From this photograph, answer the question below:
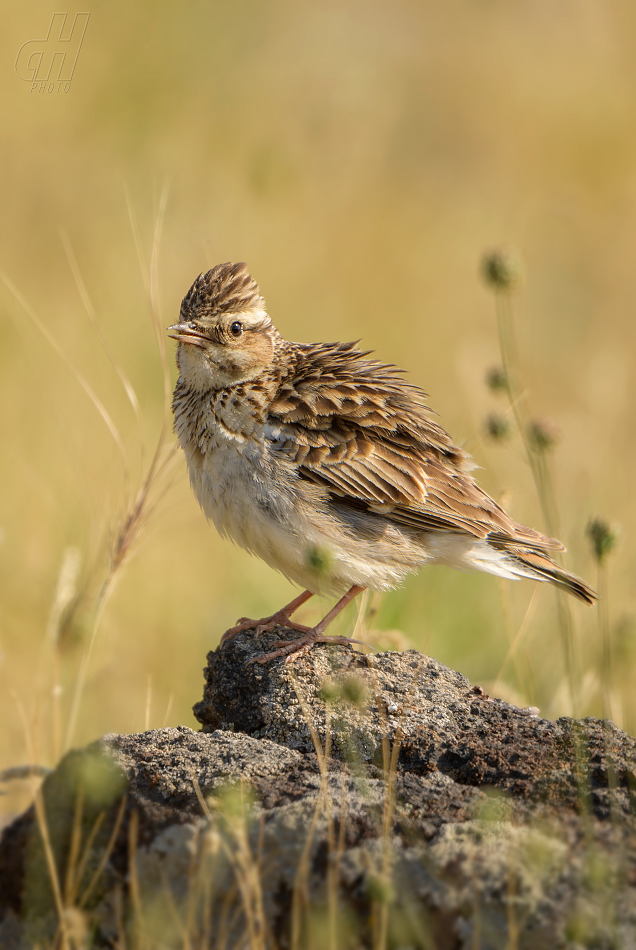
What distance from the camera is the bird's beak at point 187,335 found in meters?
5.69

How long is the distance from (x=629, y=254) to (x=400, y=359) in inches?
231

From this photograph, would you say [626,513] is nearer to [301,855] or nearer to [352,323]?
[352,323]

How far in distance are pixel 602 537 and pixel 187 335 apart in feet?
9.90

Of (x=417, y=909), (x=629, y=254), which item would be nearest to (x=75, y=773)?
(x=417, y=909)

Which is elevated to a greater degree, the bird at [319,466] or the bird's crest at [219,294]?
the bird's crest at [219,294]

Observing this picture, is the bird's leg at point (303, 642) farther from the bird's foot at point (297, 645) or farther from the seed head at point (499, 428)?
the seed head at point (499, 428)

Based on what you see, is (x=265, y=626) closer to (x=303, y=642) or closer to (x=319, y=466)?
(x=303, y=642)

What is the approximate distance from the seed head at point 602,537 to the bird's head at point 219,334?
9.12ft

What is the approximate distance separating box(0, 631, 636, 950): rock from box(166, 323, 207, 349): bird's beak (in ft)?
8.53

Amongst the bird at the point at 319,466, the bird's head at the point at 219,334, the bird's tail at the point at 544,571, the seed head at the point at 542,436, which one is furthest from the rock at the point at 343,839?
the bird's head at the point at 219,334

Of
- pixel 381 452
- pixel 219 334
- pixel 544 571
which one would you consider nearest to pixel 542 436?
pixel 381 452

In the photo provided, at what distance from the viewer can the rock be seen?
268 centimetres

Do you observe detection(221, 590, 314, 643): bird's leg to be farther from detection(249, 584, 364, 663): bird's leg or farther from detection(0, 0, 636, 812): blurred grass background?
detection(0, 0, 636, 812): blurred grass background

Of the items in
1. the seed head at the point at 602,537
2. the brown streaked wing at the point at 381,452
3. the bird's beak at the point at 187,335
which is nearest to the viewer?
the seed head at the point at 602,537
